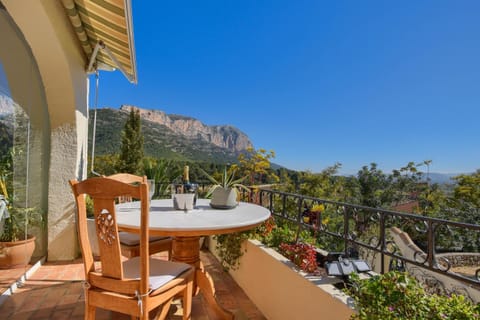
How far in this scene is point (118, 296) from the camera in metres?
1.34

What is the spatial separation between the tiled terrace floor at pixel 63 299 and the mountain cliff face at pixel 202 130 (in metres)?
17.1

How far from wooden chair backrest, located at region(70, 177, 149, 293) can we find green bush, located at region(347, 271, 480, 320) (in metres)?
1.04

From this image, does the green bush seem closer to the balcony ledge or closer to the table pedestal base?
the balcony ledge

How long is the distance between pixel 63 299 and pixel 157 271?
1.51m

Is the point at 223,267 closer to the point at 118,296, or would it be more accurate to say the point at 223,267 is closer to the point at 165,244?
the point at 165,244

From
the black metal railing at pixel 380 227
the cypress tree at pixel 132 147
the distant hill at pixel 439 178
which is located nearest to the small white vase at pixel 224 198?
the black metal railing at pixel 380 227

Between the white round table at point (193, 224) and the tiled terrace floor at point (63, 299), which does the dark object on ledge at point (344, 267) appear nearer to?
the white round table at point (193, 224)

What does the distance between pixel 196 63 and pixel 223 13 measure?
6.99 metres

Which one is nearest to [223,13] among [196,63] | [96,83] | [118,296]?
[196,63]

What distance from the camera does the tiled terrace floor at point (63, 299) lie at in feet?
7.05

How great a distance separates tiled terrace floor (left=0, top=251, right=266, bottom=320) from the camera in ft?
7.05

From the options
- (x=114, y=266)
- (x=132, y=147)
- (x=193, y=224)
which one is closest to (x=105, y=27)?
(x=193, y=224)

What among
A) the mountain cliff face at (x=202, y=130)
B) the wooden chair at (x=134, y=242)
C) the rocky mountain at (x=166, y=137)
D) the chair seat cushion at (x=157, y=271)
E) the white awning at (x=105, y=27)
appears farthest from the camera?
the mountain cliff face at (x=202, y=130)

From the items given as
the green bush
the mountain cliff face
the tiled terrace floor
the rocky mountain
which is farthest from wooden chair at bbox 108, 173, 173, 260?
the mountain cliff face
